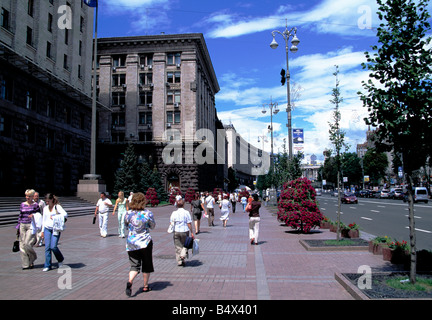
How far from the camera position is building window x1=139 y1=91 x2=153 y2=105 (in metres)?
54.3

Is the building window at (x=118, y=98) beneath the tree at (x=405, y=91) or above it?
above

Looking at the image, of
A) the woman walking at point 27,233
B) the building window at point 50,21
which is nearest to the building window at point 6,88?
the building window at point 50,21

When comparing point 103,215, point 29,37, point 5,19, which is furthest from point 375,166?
point 103,215

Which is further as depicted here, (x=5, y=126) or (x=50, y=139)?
(x=50, y=139)

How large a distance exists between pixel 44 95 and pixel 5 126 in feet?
20.3

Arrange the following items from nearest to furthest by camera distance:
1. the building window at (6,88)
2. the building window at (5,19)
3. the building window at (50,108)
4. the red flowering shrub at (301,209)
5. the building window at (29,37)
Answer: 1. the red flowering shrub at (301,209)
2. the building window at (6,88)
3. the building window at (5,19)
4. the building window at (29,37)
5. the building window at (50,108)

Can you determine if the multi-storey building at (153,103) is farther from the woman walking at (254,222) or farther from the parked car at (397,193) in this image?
the woman walking at (254,222)

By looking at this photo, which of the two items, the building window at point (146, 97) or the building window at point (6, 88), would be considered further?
the building window at point (146, 97)

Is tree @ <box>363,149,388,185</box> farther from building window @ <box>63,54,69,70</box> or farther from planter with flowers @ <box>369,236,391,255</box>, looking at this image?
planter with flowers @ <box>369,236,391,255</box>

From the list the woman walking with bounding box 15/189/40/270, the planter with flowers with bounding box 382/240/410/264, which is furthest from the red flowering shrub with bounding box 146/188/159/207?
the planter with flowers with bounding box 382/240/410/264

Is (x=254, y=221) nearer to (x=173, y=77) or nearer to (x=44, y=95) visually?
(x=44, y=95)

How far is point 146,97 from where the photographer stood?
178 feet

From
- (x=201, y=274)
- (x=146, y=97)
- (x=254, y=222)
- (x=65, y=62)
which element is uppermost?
(x=65, y=62)

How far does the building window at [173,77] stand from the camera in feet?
178
